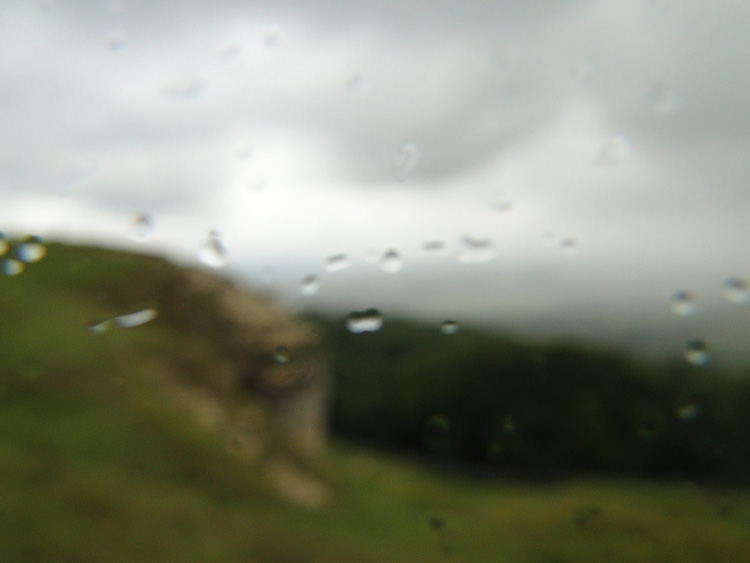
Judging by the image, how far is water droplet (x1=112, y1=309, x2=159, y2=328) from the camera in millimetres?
5195

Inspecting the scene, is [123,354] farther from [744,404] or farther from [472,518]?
[744,404]

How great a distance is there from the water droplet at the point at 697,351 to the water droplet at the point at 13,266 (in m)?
5.66

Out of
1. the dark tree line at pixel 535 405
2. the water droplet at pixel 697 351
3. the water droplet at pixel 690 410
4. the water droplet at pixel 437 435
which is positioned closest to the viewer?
the water droplet at pixel 697 351

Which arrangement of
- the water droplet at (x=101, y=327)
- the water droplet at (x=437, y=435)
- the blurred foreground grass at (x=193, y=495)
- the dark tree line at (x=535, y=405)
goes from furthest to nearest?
the water droplet at (x=101, y=327)
the water droplet at (x=437, y=435)
the blurred foreground grass at (x=193, y=495)
the dark tree line at (x=535, y=405)

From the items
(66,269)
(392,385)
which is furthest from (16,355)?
(392,385)

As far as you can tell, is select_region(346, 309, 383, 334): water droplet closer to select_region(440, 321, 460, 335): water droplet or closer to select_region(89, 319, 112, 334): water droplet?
select_region(440, 321, 460, 335): water droplet

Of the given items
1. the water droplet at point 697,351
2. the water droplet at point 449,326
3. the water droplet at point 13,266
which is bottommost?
the water droplet at point 697,351

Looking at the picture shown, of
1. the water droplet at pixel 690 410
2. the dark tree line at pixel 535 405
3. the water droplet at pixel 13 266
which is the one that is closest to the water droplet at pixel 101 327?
the water droplet at pixel 13 266

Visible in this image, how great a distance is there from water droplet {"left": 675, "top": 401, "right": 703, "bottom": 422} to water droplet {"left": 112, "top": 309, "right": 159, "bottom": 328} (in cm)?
395

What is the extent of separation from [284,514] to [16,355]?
3074mm

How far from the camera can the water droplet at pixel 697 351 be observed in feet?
9.20

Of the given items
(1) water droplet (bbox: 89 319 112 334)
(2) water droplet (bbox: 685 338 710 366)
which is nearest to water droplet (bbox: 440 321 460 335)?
(2) water droplet (bbox: 685 338 710 366)

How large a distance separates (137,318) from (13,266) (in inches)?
74.6

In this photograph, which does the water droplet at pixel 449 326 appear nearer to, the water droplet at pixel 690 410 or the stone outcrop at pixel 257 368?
the water droplet at pixel 690 410
